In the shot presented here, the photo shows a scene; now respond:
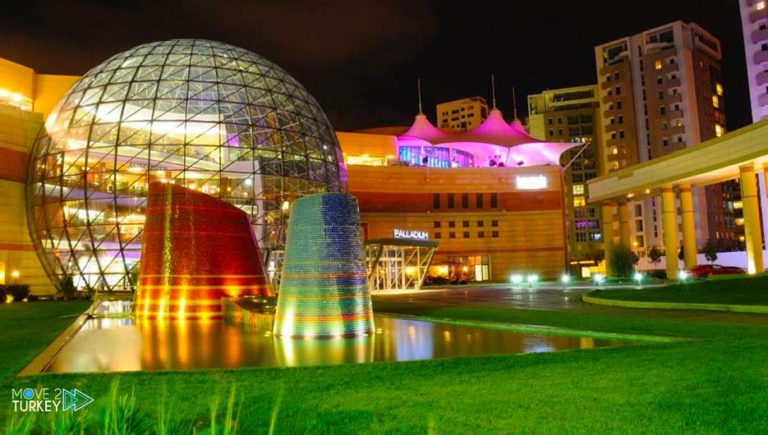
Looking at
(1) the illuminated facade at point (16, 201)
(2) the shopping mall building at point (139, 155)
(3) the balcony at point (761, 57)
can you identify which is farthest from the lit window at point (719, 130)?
(1) the illuminated facade at point (16, 201)

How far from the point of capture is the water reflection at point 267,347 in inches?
429

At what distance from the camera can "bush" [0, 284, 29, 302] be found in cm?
3306

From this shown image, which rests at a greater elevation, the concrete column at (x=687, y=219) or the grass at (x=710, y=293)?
the concrete column at (x=687, y=219)

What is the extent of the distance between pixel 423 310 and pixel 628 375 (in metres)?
14.7

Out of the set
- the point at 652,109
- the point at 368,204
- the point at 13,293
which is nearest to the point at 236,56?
the point at 13,293

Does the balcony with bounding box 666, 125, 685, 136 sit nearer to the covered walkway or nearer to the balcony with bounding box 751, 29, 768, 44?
the balcony with bounding box 751, 29, 768, 44

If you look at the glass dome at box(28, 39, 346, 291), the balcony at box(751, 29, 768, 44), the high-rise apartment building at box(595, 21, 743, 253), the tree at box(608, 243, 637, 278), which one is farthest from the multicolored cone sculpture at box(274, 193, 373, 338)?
the high-rise apartment building at box(595, 21, 743, 253)

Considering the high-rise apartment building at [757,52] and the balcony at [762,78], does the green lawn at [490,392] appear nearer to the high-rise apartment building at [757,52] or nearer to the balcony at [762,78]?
the high-rise apartment building at [757,52]

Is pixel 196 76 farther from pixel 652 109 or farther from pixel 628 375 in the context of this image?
pixel 652 109

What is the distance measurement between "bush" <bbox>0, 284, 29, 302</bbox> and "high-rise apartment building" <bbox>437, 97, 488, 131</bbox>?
498ft

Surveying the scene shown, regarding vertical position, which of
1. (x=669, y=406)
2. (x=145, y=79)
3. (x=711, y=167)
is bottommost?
(x=669, y=406)

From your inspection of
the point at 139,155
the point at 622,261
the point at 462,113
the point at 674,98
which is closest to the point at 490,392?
the point at 139,155

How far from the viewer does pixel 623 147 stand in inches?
4370

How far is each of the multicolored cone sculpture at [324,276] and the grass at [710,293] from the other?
1369 centimetres
